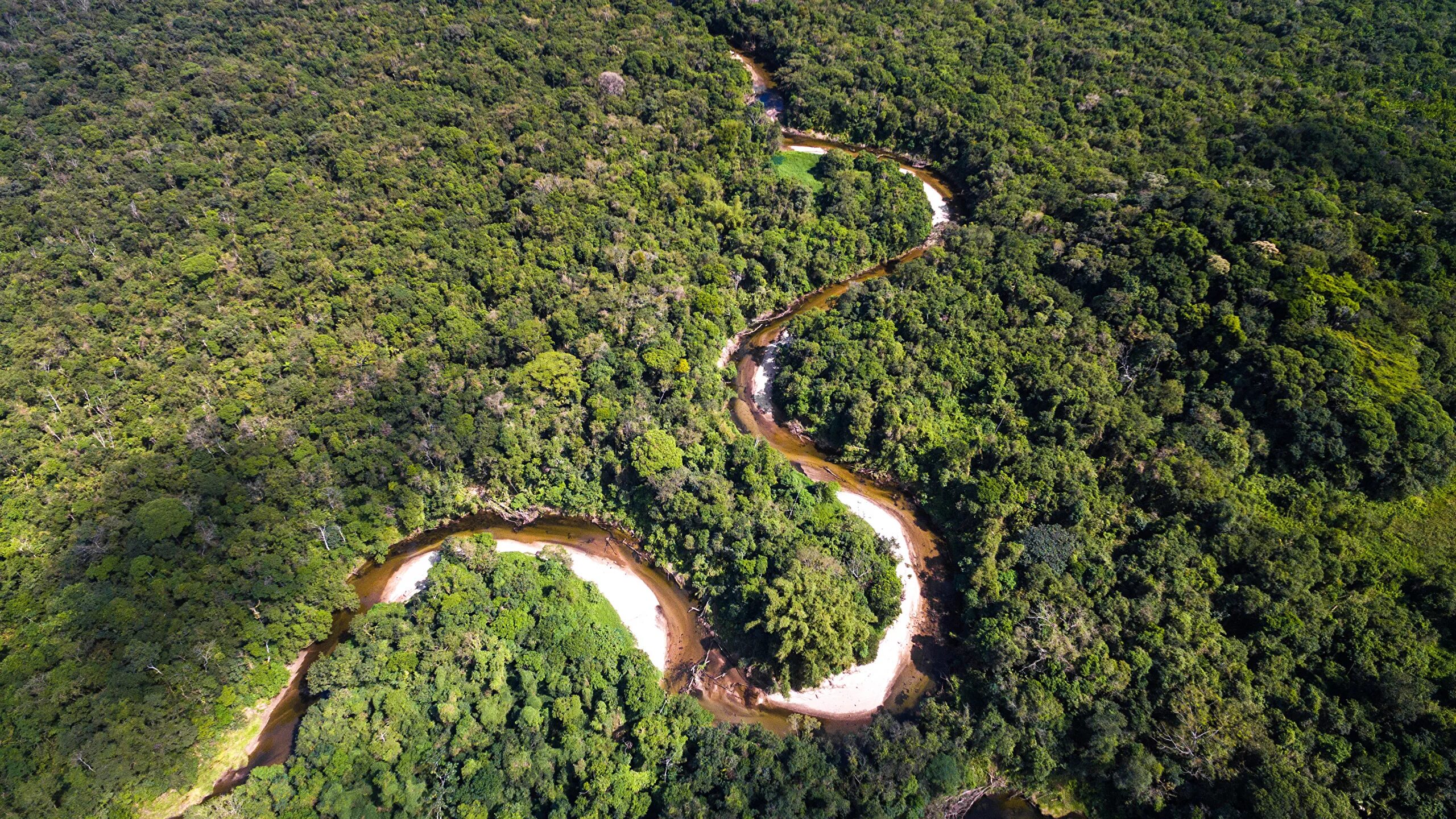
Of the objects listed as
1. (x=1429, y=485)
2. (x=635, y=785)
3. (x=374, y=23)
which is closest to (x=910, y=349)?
(x=1429, y=485)

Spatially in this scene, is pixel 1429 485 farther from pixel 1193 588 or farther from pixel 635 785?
pixel 635 785

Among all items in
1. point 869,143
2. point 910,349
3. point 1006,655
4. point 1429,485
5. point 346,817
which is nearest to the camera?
point 346,817

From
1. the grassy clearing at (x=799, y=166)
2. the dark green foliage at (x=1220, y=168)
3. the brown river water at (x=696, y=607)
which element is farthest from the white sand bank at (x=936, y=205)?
the brown river water at (x=696, y=607)

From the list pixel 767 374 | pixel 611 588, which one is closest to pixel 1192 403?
pixel 767 374

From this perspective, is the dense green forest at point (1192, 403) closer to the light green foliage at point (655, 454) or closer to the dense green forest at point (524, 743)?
the dense green forest at point (524, 743)

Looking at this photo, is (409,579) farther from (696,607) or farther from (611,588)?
(696,607)

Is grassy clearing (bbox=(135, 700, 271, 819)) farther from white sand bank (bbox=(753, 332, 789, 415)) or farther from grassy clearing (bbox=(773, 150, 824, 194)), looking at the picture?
grassy clearing (bbox=(773, 150, 824, 194))
